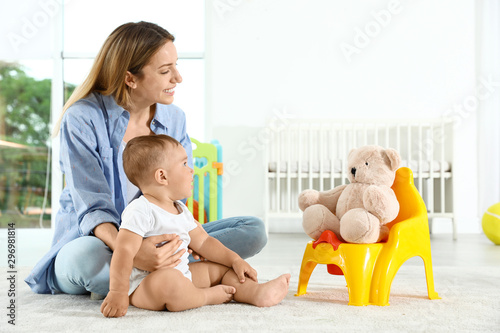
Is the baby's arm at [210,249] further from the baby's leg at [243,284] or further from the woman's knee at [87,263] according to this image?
the woman's knee at [87,263]

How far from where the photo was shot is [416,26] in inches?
140

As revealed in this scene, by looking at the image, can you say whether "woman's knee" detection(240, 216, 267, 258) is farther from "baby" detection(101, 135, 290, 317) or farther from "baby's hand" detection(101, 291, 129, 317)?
"baby's hand" detection(101, 291, 129, 317)

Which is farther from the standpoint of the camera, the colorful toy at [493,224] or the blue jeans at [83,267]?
the colorful toy at [493,224]

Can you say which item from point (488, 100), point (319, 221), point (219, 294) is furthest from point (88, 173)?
point (488, 100)

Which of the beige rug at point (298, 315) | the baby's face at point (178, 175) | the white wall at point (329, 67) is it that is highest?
the white wall at point (329, 67)

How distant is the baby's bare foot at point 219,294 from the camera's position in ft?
3.64

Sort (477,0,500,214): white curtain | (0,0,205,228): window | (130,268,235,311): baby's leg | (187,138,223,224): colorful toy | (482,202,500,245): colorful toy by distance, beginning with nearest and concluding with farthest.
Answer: (130,268,235,311): baby's leg < (187,138,223,224): colorful toy < (482,202,500,245): colorful toy < (477,0,500,214): white curtain < (0,0,205,228): window

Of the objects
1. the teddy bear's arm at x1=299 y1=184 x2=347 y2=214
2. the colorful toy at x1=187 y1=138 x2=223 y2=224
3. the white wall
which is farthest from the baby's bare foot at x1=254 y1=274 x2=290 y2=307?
the white wall

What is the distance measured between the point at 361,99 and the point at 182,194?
2679 millimetres

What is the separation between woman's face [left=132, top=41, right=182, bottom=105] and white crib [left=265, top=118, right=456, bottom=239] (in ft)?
6.06

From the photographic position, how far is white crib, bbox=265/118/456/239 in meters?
3.11

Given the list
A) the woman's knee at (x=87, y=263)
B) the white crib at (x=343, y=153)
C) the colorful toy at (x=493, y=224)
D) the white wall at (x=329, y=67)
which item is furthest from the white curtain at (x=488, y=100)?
the woman's knee at (x=87, y=263)

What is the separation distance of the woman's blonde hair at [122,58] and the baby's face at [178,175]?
0.94 feet

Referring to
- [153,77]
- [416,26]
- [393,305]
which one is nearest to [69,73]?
[416,26]
